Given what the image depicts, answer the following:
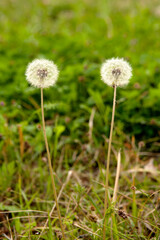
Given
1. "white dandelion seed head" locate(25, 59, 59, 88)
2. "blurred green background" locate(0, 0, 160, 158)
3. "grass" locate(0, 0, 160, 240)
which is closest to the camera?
"white dandelion seed head" locate(25, 59, 59, 88)

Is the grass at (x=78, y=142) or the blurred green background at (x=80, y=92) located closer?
the grass at (x=78, y=142)

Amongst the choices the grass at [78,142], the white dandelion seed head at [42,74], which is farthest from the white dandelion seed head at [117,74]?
the grass at [78,142]

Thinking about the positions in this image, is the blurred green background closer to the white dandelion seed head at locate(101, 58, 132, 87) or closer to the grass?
the grass

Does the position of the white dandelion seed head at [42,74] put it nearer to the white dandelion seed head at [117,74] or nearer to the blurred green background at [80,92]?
the white dandelion seed head at [117,74]

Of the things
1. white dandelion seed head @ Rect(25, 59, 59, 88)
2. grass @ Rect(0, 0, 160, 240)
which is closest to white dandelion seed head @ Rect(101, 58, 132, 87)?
white dandelion seed head @ Rect(25, 59, 59, 88)

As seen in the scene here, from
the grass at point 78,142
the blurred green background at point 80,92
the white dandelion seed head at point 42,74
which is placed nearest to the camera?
the white dandelion seed head at point 42,74

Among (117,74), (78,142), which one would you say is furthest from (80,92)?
(117,74)
